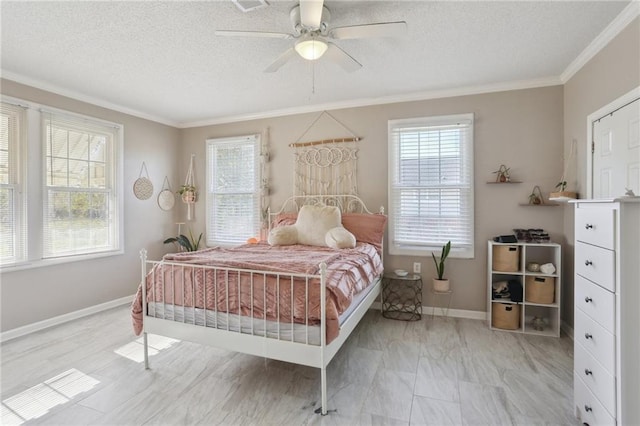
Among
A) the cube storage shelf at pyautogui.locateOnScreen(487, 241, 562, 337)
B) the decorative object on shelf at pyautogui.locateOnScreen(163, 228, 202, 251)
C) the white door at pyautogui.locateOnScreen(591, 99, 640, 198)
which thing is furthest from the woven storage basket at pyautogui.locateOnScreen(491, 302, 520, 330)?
the decorative object on shelf at pyautogui.locateOnScreen(163, 228, 202, 251)

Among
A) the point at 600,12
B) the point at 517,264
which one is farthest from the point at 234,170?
the point at 600,12

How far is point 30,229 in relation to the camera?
3148 mm

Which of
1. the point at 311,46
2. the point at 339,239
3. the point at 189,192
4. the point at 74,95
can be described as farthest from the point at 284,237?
the point at 74,95

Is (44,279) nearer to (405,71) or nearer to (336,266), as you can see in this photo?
(336,266)

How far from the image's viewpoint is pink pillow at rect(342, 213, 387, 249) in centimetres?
347

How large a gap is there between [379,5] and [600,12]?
1.49m

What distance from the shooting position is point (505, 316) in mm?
3105

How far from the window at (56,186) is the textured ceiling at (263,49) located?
407 millimetres

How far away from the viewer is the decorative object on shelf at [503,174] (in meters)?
3.30

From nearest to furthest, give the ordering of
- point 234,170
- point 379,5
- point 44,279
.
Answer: point 379,5 → point 44,279 → point 234,170

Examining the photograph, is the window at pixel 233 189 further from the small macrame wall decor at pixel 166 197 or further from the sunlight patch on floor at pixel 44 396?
the sunlight patch on floor at pixel 44 396

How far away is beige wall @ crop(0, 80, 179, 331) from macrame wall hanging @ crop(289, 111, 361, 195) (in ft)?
6.76

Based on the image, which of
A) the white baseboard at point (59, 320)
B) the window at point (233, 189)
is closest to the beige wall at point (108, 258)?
the white baseboard at point (59, 320)

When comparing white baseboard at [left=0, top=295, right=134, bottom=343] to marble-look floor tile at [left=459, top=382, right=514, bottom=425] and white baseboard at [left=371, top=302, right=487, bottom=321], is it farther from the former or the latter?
marble-look floor tile at [left=459, top=382, right=514, bottom=425]
